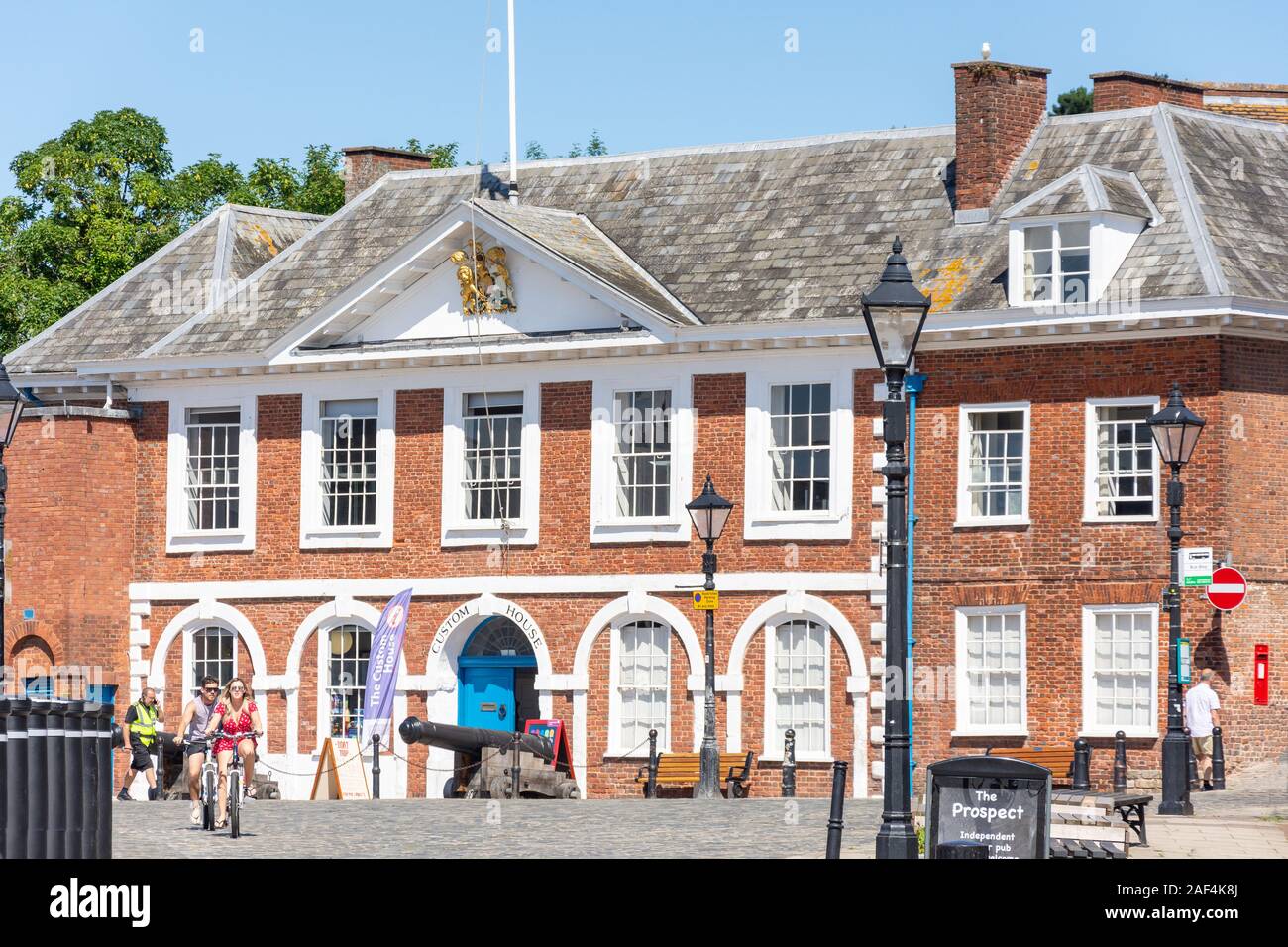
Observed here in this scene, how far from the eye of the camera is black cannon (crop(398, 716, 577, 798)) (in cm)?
3584

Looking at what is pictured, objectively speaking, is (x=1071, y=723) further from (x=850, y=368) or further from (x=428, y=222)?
(x=428, y=222)

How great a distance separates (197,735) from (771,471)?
11.3 m

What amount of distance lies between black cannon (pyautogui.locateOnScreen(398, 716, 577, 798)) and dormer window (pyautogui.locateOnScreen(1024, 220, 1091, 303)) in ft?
30.7

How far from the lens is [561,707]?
1512 inches

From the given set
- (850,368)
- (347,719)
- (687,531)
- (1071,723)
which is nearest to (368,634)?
(347,719)

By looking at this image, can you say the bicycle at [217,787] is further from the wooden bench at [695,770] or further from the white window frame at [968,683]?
the white window frame at [968,683]

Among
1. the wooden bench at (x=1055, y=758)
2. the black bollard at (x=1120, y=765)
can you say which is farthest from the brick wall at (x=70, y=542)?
the black bollard at (x=1120, y=765)

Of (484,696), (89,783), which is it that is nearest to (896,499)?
(89,783)

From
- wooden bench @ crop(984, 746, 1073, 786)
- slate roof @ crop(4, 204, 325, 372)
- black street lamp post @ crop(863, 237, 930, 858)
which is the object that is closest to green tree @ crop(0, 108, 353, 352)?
slate roof @ crop(4, 204, 325, 372)

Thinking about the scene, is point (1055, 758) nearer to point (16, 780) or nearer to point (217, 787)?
point (217, 787)

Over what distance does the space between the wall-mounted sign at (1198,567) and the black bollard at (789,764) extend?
6.52 m

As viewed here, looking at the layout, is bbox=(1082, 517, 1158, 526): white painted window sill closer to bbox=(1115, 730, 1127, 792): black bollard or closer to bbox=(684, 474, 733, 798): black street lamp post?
bbox=(1115, 730, 1127, 792): black bollard

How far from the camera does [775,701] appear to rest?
121 feet

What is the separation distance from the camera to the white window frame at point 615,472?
3759cm
